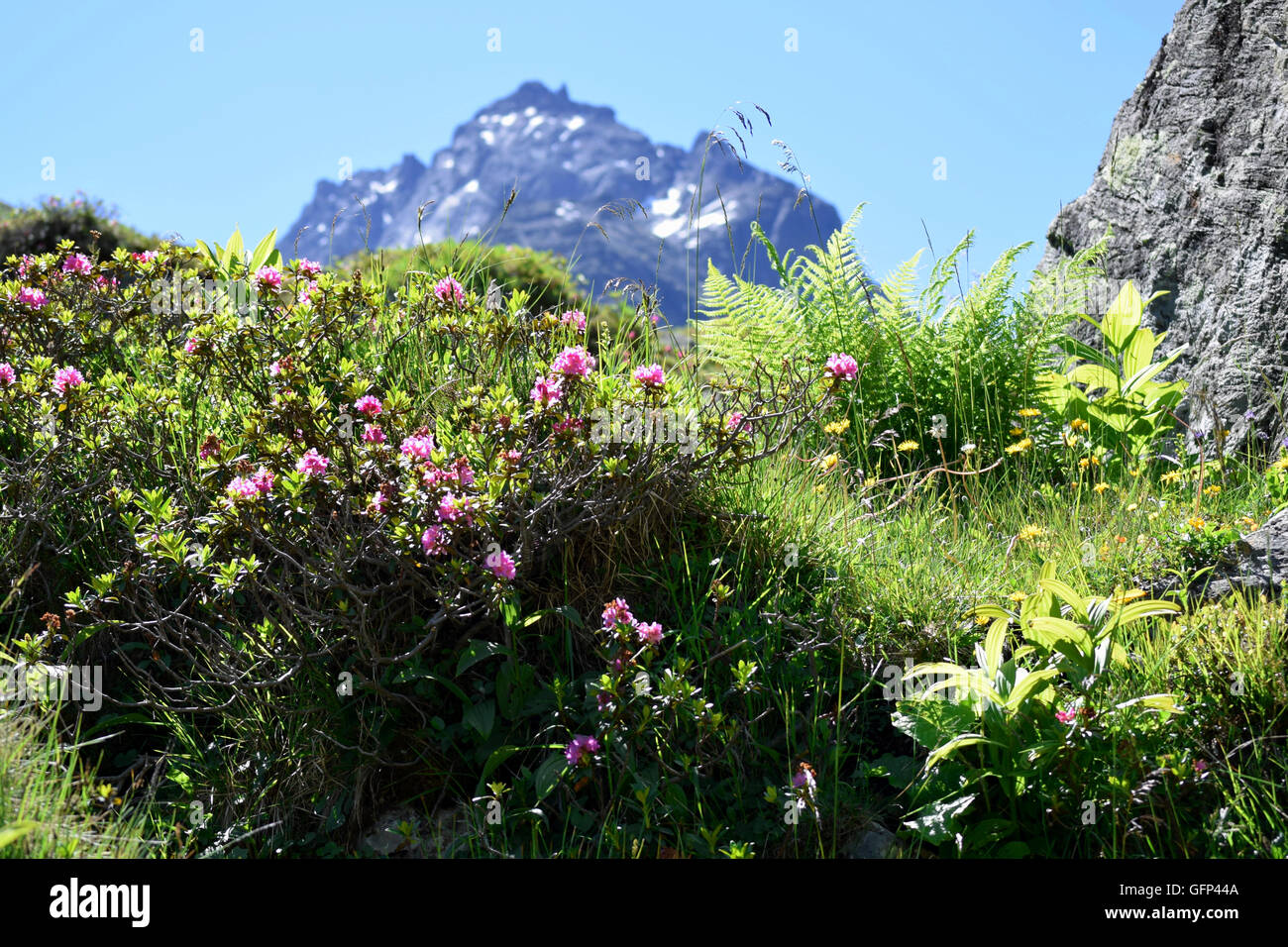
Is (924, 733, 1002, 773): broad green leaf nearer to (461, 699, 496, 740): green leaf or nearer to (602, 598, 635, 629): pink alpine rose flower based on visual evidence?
(602, 598, 635, 629): pink alpine rose flower

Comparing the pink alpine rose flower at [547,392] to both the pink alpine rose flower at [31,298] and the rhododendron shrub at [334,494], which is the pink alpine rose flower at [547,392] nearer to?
the rhododendron shrub at [334,494]

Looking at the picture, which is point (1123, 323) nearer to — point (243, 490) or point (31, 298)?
point (243, 490)

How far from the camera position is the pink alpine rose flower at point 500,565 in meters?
3.03

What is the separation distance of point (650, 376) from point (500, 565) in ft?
2.79

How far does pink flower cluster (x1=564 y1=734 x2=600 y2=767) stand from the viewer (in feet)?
9.36

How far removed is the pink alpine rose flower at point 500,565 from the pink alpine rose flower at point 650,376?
79 centimetres

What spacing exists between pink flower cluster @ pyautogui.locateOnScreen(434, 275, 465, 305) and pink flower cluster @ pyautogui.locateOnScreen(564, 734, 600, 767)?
239cm

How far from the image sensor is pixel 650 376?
3365mm

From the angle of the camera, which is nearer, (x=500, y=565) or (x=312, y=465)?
(x=500, y=565)

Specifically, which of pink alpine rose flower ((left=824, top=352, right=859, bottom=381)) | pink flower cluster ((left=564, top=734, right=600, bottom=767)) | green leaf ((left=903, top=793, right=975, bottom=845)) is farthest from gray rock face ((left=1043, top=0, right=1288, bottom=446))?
pink flower cluster ((left=564, top=734, right=600, bottom=767))

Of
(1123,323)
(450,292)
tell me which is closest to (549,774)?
(450,292)
